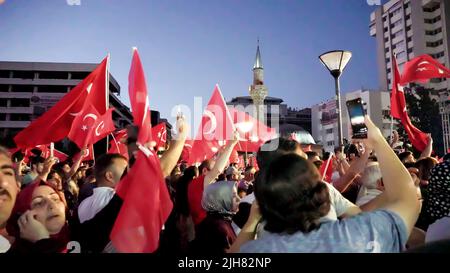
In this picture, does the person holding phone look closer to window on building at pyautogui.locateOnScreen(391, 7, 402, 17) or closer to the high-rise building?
the high-rise building

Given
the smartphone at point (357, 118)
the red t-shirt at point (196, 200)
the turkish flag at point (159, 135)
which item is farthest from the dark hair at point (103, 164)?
the turkish flag at point (159, 135)

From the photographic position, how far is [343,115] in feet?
224

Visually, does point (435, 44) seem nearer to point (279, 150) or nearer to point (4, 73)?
point (4, 73)

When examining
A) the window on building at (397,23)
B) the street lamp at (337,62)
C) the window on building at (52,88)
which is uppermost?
the window on building at (397,23)

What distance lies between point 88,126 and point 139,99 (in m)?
4.28

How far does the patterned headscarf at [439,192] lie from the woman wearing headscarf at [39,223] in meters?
2.41

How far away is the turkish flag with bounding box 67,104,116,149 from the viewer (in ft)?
21.4

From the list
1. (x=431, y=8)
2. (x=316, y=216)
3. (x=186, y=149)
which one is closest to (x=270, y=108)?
(x=431, y=8)

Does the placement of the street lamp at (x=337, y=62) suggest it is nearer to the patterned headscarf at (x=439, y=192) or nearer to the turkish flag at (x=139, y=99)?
the patterned headscarf at (x=439, y=192)

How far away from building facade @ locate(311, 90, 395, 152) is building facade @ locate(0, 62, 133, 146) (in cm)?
4566

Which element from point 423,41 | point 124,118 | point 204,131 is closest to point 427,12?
point 423,41

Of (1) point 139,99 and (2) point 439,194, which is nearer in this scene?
(2) point 439,194

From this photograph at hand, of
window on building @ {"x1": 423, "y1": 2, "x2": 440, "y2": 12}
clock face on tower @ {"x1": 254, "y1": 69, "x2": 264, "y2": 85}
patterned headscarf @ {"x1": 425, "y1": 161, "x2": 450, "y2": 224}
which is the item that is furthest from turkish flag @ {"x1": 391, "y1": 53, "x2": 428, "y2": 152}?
window on building @ {"x1": 423, "y1": 2, "x2": 440, "y2": 12}

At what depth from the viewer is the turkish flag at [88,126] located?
6.53m
